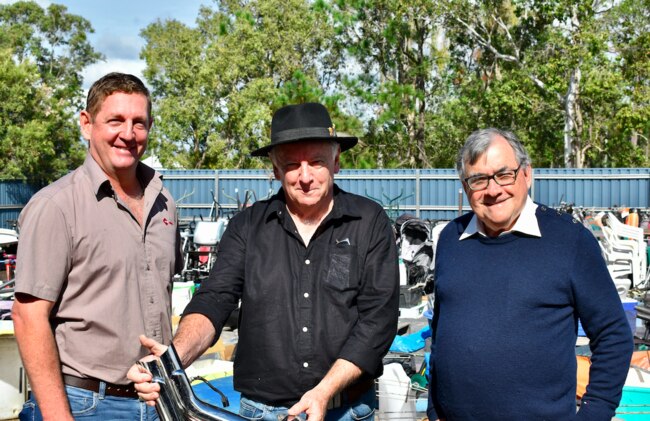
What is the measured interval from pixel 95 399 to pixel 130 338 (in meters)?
0.22

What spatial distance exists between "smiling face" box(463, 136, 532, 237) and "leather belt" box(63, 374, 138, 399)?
1.31m

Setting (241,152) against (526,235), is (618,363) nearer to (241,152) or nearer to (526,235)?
(526,235)

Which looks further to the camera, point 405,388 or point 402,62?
point 402,62

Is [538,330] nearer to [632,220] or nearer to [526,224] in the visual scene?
[526,224]

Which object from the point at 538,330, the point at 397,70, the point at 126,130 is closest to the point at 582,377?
the point at 538,330

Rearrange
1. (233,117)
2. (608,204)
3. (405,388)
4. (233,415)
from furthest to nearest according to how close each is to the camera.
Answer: (233,117), (608,204), (405,388), (233,415)

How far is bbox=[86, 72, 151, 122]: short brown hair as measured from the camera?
247cm

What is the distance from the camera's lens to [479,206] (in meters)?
2.53

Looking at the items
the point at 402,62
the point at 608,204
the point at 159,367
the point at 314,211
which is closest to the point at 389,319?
the point at 314,211

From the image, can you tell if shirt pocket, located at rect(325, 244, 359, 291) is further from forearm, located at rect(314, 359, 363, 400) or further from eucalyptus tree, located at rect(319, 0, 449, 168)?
eucalyptus tree, located at rect(319, 0, 449, 168)

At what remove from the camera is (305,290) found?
7.72 feet

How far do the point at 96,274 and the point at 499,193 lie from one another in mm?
1352

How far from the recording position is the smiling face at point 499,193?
250 cm

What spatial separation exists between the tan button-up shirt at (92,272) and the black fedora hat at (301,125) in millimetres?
574
